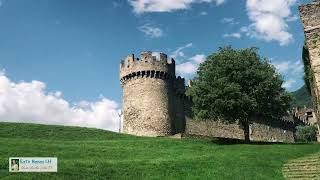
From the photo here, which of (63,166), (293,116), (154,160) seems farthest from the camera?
(293,116)

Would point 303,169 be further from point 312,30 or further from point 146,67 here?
point 146,67

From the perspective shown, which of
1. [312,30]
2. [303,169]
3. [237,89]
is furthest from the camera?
[237,89]

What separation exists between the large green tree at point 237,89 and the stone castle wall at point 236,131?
27.0ft

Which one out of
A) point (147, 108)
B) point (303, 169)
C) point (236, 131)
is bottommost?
point (303, 169)

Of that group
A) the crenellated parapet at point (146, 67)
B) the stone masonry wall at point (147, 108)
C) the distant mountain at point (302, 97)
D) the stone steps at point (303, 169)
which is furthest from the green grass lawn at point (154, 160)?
the distant mountain at point (302, 97)

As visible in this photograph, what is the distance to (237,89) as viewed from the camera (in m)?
43.6

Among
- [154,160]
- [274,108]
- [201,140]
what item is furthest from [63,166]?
[274,108]

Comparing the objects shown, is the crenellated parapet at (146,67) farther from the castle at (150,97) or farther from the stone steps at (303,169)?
the stone steps at (303,169)

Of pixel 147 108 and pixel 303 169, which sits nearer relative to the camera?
pixel 303 169

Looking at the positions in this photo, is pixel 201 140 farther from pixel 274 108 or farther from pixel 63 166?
pixel 63 166

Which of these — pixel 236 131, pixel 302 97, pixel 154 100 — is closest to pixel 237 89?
pixel 154 100

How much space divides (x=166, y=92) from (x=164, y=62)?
12.0ft

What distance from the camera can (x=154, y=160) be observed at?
95.3 ft

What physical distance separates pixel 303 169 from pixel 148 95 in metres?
29.5
